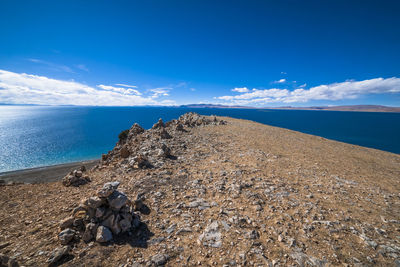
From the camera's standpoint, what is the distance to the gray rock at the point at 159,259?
14.3 ft

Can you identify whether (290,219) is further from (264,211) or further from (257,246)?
(257,246)

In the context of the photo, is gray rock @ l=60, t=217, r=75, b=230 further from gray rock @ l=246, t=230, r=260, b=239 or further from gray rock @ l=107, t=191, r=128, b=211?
gray rock @ l=246, t=230, r=260, b=239

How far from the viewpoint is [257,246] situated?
4.92 meters

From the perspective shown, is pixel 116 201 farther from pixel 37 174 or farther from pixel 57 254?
pixel 37 174

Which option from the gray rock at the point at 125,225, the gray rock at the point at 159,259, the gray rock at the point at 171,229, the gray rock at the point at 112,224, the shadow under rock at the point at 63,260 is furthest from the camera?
the gray rock at the point at 171,229

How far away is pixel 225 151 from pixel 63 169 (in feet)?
110

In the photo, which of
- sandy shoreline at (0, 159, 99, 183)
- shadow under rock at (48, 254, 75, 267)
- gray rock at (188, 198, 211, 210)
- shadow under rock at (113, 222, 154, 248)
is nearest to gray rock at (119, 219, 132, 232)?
shadow under rock at (113, 222, 154, 248)

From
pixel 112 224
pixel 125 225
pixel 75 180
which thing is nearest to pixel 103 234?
pixel 112 224

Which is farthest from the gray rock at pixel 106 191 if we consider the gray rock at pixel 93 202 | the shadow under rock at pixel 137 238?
the shadow under rock at pixel 137 238

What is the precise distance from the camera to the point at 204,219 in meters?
6.11

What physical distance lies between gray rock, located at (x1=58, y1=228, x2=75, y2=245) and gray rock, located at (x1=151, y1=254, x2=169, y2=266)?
2854 mm

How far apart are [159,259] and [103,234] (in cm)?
212

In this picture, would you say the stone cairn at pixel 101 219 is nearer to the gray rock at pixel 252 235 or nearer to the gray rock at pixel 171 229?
the gray rock at pixel 171 229

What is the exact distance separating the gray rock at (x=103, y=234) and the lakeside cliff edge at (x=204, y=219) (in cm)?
3
